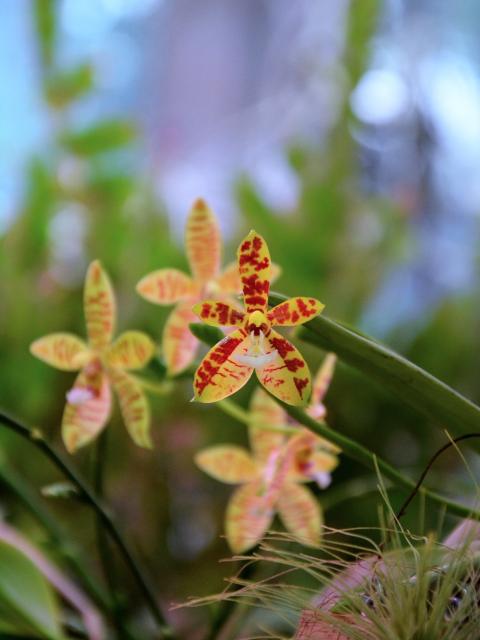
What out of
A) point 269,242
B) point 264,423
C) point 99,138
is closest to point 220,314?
point 264,423

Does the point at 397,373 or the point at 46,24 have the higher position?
the point at 46,24

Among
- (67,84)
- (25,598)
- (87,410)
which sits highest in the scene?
(67,84)

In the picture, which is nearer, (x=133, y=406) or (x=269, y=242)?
(x=133, y=406)

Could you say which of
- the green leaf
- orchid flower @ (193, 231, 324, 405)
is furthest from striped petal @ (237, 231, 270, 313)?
the green leaf

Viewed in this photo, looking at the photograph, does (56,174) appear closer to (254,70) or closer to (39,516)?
(39,516)

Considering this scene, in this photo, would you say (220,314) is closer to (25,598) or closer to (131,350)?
(131,350)

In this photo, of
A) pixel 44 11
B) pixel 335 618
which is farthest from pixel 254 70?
pixel 335 618

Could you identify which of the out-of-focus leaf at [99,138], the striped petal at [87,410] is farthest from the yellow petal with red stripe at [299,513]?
the out-of-focus leaf at [99,138]
